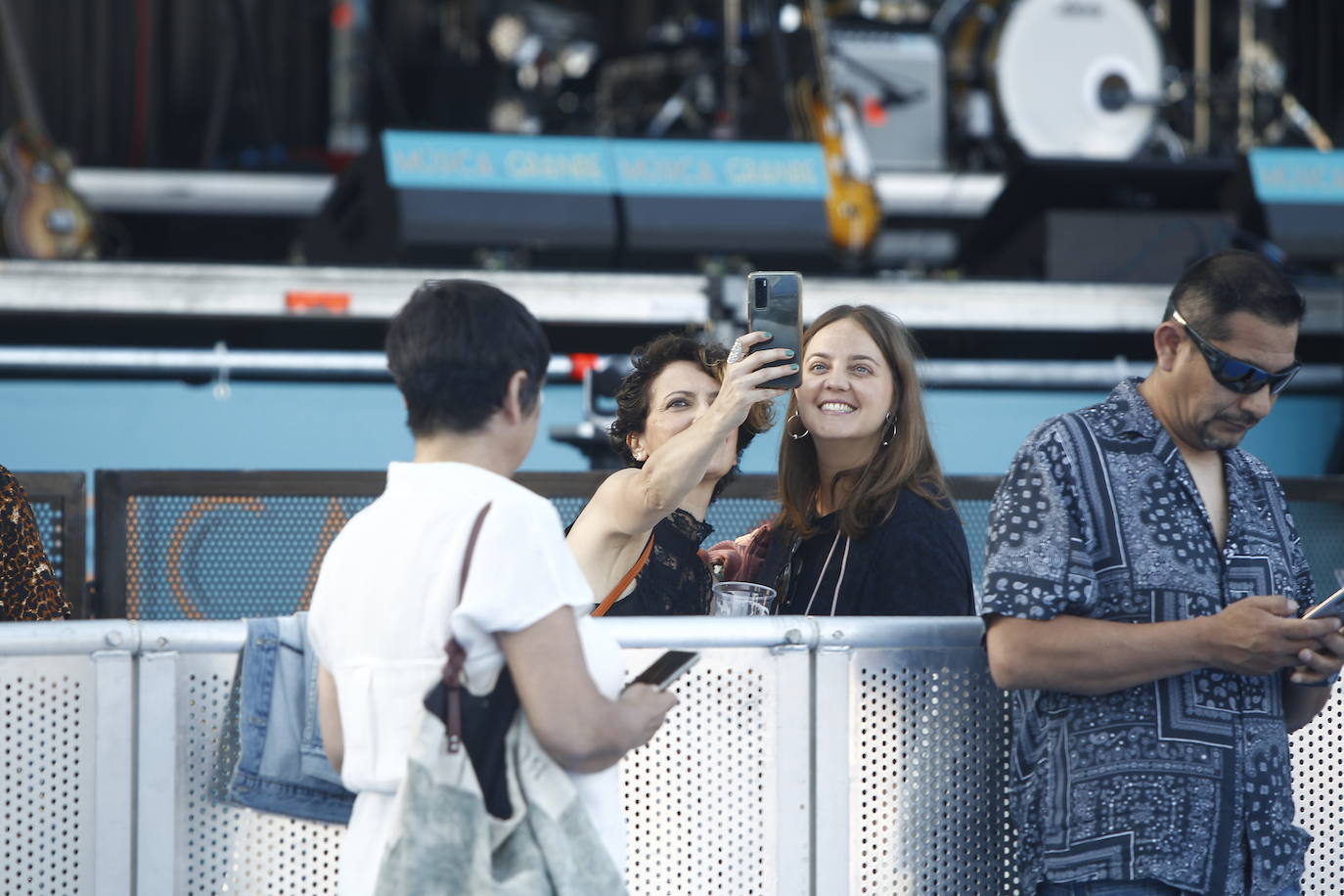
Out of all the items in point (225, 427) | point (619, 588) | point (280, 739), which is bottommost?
point (280, 739)

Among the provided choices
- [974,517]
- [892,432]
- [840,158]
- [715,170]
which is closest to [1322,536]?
[974,517]

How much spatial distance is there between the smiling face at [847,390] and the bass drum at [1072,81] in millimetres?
5612

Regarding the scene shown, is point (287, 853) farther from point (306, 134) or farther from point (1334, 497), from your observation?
point (306, 134)

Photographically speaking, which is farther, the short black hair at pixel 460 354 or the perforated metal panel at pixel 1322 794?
the perforated metal panel at pixel 1322 794

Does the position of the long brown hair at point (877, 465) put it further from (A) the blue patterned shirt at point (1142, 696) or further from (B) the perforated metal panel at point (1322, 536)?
(B) the perforated metal panel at point (1322, 536)

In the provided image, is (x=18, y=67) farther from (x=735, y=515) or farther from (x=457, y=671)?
(x=457, y=671)

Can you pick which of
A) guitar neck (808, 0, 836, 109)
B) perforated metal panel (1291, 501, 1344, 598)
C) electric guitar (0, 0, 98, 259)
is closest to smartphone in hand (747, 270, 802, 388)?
perforated metal panel (1291, 501, 1344, 598)

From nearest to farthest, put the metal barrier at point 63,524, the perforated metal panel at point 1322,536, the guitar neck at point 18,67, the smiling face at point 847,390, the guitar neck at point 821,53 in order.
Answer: the smiling face at point 847,390
the metal barrier at point 63,524
the perforated metal panel at point 1322,536
the guitar neck at point 821,53
the guitar neck at point 18,67

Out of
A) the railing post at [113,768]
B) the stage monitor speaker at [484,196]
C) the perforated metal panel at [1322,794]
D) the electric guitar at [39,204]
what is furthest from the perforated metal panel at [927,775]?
the electric guitar at [39,204]

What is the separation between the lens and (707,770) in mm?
2439

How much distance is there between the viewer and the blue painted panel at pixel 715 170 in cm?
645

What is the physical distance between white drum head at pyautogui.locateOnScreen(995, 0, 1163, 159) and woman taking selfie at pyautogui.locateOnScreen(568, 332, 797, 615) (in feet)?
18.5

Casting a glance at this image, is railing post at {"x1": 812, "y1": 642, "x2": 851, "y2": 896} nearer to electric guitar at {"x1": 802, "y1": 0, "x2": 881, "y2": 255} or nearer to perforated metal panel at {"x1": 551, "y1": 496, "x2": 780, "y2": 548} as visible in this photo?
perforated metal panel at {"x1": 551, "y1": 496, "x2": 780, "y2": 548}

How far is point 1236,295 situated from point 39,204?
252 inches
